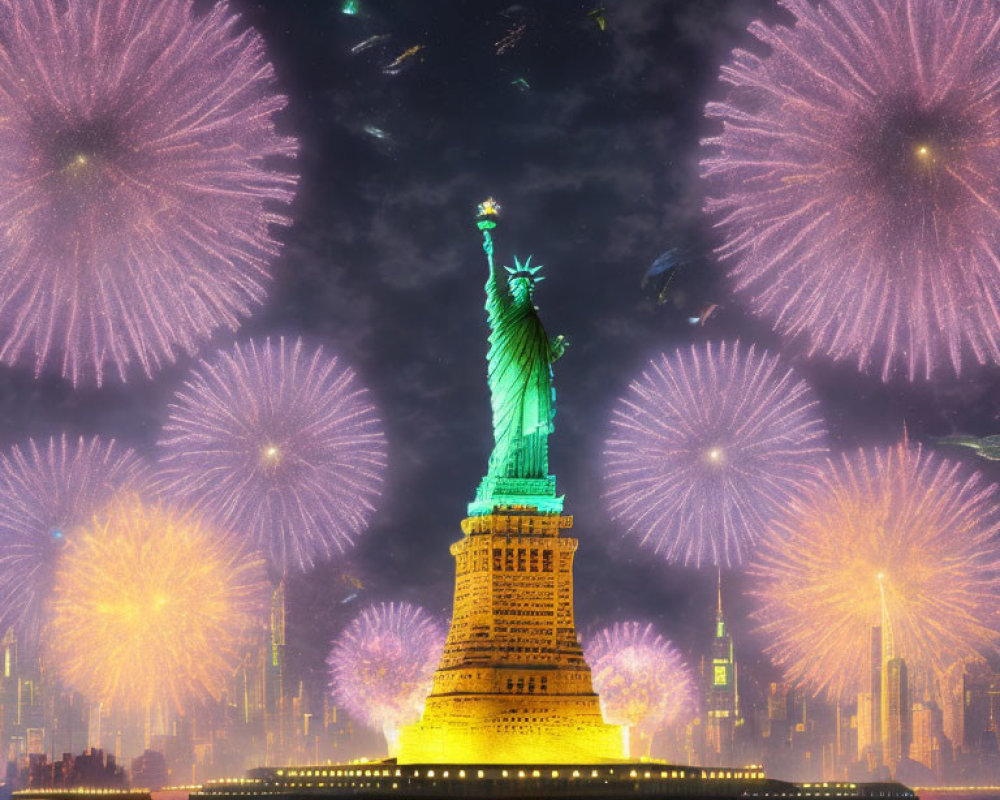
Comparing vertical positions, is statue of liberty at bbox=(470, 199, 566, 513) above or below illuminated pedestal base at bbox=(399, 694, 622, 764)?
above

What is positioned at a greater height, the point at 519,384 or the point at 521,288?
the point at 521,288

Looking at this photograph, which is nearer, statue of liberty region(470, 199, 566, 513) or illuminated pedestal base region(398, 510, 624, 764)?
illuminated pedestal base region(398, 510, 624, 764)

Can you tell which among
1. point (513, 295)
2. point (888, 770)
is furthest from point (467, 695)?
point (888, 770)

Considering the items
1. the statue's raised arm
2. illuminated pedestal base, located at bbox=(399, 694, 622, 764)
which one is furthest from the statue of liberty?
illuminated pedestal base, located at bbox=(399, 694, 622, 764)

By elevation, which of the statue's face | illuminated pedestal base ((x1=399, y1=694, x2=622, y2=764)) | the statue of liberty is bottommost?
illuminated pedestal base ((x1=399, y1=694, x2=622, y2=764))

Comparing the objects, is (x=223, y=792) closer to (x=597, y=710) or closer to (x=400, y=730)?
(x=400, y=730)

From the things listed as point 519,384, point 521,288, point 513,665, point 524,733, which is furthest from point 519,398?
point 524,733

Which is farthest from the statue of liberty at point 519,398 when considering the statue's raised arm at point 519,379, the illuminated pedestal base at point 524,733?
the illuminated pedestal base at point 524,733

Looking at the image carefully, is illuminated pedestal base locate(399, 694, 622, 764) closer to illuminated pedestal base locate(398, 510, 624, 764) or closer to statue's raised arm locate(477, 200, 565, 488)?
illuminated pedestal base locate(398, 510, 624, 764)

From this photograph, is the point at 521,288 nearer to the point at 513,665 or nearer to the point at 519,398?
the point at 519,398
